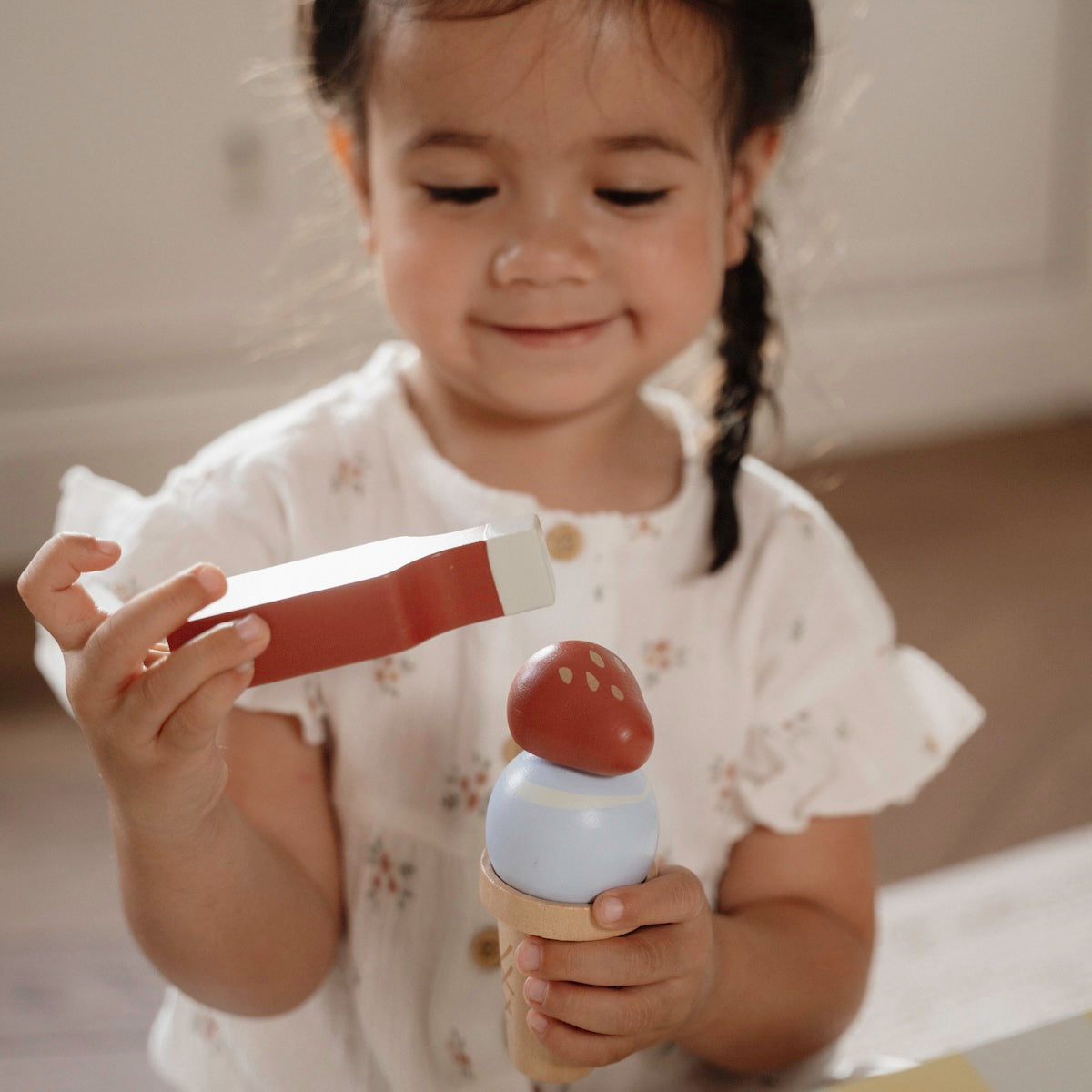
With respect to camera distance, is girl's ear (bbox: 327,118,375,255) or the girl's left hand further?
girl's ear (bbox: 327,118,375,255)

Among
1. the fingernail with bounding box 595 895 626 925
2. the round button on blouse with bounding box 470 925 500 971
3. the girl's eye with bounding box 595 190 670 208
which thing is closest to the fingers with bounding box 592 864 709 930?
the fingernail with bounding box 595 895 626 925

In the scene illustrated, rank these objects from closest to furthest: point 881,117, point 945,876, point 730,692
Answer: point 730,692 < point 945,876 < point 881,117

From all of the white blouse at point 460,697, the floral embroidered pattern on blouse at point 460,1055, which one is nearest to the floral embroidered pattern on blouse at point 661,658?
the white blouse at point 460,697

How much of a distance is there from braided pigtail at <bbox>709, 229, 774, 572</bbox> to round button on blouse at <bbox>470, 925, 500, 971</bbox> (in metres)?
0.30

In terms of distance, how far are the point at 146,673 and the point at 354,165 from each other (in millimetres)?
398

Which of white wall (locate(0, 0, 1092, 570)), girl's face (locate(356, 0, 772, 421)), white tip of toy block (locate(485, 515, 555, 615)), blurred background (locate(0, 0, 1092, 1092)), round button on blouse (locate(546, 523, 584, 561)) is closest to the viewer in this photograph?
white tip of toy block (locate(485, 515, 555, 615))

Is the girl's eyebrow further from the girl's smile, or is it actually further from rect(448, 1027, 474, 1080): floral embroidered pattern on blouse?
rect(448, 1027, 474, 1080): floral embroidered pattern on blouse

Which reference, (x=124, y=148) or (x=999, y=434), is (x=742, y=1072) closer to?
(x=124, y=148)

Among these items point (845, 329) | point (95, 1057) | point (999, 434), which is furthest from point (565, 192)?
point (999, 434)

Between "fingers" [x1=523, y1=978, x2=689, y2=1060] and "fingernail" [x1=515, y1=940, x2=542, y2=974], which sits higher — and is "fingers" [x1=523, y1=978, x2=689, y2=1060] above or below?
below

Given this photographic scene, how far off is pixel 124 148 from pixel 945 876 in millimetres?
1188

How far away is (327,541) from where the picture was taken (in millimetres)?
743

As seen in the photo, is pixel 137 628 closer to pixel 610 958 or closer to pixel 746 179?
pixel 610 958

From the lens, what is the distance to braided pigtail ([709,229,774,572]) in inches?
32.9
